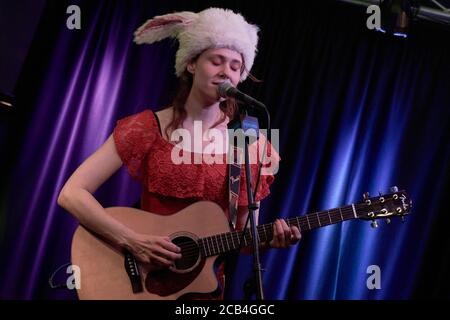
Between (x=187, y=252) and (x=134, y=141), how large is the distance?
0.62 m

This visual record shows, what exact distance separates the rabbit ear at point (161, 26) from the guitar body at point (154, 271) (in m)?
0.94

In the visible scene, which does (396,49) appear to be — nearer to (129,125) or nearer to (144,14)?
(144,14)

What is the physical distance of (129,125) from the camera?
9.39 ft

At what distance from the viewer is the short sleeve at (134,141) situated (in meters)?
2.83

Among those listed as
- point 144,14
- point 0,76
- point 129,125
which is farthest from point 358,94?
point 0,76

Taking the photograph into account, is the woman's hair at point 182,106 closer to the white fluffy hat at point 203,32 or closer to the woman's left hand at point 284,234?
the white fluffy hat at point 203,32

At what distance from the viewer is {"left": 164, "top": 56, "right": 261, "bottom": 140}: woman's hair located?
2.93 meters

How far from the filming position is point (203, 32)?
9.54 ft
